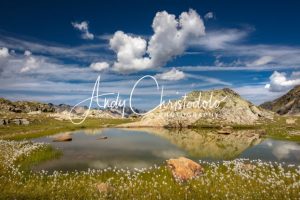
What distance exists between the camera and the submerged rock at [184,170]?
30094 millimetres

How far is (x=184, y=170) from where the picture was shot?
30.8 m

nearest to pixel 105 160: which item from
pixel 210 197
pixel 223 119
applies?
pixel 210 197

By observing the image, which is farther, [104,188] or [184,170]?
[184,170]

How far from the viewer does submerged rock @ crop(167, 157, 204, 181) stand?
30094mm

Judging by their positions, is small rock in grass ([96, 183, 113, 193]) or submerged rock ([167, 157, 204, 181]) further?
submerged rock ([167, 157, 204, 181])

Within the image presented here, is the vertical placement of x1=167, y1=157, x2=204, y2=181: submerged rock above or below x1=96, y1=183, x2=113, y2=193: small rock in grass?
above

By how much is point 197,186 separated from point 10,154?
25553mm

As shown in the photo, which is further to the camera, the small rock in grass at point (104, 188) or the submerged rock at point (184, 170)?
the submerged rock at point (184, 170)

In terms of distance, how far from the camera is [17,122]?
387 ft

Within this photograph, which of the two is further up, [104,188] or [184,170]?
[184,170]

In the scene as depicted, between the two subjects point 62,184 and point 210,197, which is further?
point 62,184

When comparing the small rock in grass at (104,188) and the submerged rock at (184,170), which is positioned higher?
the submerged rock at (184,170)

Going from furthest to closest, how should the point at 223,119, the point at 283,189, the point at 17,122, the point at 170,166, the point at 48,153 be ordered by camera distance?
Result: the point at 223,119 → the point at 17,122 → the point at 48,153 → the point at 170,166 → the point at 283,189

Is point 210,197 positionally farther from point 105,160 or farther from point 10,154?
point 10,154
